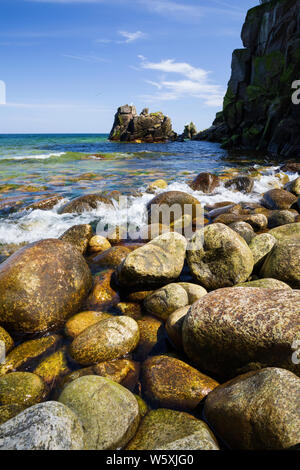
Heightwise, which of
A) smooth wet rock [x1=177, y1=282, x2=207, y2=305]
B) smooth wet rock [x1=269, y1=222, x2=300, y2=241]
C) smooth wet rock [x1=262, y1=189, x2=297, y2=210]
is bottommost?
smooth wet rock [x1=177, y1=282, x2=207, y2=305]

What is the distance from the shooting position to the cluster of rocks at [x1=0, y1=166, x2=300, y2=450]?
188 centimetres

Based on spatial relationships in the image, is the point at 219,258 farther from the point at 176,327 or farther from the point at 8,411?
the point at 8,411

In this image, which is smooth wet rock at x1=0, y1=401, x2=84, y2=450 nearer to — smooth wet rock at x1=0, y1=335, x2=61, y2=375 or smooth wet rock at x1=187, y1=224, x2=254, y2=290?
smooth wet rock at x1=0, y1=335, x2=61, y2=375

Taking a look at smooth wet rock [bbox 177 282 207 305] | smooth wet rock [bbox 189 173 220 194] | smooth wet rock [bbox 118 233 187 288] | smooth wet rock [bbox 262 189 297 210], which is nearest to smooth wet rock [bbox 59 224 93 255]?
smooth wet rock [bbox 118 233 187 288]

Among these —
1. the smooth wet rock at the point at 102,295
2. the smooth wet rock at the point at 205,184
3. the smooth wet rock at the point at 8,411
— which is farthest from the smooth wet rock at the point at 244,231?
the smooth wet rock at the point at 205,184

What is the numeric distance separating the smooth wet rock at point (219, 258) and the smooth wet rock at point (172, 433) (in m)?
2.03

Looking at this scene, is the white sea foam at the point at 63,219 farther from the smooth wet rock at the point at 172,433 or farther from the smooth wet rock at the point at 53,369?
the smooth wet rock at the point at 172,433

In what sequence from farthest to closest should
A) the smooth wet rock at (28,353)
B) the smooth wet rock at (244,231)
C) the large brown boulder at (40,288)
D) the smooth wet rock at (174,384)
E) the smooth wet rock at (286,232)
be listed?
the smooth wet rock at (244,231) → the smooth wet rock at (286,232) → the large brown boulder at (40,288) → the smooth wet rock at (28,353) → the smooth wet rock at (174,384)

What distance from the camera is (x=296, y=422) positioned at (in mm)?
1732

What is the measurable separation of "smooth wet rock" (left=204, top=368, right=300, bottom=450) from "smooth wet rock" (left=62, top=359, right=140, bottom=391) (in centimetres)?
84

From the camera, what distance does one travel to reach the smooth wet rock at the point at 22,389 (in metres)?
2.34

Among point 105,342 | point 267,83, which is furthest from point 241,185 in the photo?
point 267,83
